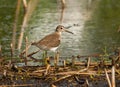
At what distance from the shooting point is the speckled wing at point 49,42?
718 centimetres

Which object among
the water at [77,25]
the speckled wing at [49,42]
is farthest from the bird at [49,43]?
the water at [77,25]

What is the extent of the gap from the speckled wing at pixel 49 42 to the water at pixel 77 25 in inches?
48.7

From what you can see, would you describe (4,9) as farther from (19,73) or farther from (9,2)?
(19,73)

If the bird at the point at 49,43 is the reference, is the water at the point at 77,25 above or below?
above

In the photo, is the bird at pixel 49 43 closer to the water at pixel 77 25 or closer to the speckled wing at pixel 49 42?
the speckled wing at pixel 49 42

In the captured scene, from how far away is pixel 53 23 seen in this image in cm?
1388

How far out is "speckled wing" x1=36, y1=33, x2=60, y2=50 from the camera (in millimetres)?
7176

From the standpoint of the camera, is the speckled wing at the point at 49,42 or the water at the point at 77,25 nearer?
the speckled wing at the point at 49,42

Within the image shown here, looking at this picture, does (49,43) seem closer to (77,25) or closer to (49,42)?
(49,42)

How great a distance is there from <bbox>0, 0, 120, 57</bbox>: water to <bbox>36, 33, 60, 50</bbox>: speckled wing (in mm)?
1238

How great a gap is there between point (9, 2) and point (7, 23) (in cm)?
590

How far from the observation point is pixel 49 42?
730 centimetres

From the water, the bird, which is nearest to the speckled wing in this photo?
the bird

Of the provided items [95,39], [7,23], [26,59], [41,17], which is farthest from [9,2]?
[26,59]
